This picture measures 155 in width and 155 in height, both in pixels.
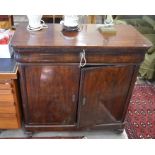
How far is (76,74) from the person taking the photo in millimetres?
1280

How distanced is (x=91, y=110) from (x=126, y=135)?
451 millimetres

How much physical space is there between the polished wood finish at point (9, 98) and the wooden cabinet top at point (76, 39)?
230mm

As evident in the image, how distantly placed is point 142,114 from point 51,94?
101 centimetres

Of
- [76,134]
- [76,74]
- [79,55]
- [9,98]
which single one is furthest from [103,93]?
[9,98]

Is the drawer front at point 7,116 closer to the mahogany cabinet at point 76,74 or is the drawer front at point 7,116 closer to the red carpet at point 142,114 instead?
the mahogany cabinet at point 76,74

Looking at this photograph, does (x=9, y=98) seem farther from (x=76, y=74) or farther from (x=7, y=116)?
(x=76, y=74)

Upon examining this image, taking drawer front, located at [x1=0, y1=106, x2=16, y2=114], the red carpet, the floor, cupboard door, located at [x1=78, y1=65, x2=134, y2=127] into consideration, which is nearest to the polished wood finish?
drawer front, located at [x1=0, y1=106, x2=16, y2=114]

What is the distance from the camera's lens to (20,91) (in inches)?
56.8

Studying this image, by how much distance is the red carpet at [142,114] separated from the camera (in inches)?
66.7

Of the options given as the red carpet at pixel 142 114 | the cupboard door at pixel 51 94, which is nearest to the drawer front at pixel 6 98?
the cupboard door at pixel 51 94

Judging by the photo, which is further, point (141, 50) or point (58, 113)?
point (58, 113)
